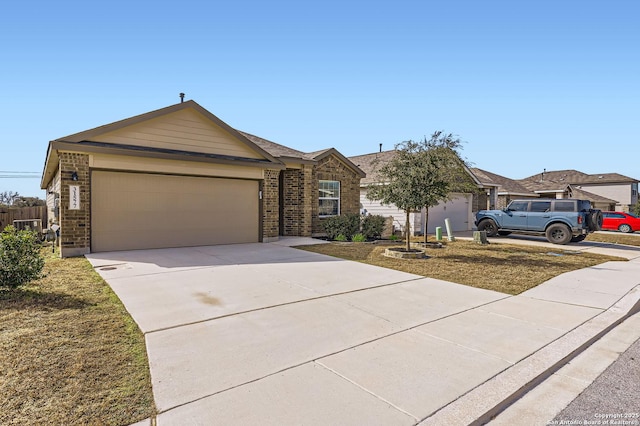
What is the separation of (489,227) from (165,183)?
574 inches

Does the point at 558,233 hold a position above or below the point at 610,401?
above

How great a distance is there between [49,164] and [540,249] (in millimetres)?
17523

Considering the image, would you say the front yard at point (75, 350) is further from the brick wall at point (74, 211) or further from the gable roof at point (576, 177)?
the gable roof at point (576, 177)

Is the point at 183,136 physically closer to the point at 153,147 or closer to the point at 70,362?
the point at 153,147

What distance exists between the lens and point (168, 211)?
36.3 ft

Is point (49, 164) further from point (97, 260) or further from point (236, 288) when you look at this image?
point (236, 288)

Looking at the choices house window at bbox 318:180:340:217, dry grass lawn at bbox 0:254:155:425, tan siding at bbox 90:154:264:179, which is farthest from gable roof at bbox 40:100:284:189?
dry grass lawn at bbox 0:254:155:425

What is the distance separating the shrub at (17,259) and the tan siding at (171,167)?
4.43 meters

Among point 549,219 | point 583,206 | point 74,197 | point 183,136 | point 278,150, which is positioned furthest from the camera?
point 278,150

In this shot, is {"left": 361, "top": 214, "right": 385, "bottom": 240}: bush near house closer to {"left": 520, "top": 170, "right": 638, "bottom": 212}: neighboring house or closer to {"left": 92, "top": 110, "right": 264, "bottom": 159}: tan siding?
{"left": 92, "top": 110, "right": 264, "bottom": 159}: tan siding

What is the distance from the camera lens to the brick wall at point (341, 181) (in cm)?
1551

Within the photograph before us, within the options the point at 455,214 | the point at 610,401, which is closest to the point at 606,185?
the point at 455,214

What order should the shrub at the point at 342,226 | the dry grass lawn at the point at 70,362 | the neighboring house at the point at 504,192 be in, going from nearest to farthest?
the dry grass lawn at the point at 70,362 → the shrub at the point at 342,226 → the neighboring house at the point at 504,192

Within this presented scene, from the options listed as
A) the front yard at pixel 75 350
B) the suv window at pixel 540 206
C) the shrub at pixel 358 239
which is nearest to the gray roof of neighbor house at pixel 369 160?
the shrub at pixel 358 239
